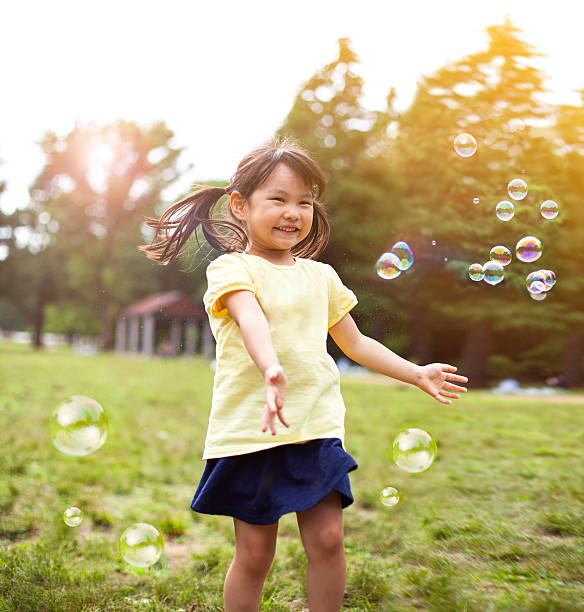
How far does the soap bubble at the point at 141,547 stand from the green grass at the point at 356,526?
93mm

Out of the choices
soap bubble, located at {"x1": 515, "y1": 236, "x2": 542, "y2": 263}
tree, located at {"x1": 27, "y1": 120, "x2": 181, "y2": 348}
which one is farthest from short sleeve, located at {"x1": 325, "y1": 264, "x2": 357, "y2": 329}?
tree, located at {"x1": 27, "y1": 120, "x2": 181, "y2": 348}

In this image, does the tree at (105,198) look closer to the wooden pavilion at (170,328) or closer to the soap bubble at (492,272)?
the wooden pavilion at (170,328)

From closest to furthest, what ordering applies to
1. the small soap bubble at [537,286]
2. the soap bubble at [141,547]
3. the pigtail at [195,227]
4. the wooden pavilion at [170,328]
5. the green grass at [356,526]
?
the pigtail at [195,227]
the green grass at [356,526]
the soap bubble at [141,547]
the small soap bubble at [537,286]
the wooden pavilion at [170,328]

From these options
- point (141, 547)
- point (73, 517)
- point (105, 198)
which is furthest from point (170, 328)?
point (141, 547)

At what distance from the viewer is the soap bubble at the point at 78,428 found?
2680 mm

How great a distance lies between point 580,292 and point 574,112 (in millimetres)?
3701

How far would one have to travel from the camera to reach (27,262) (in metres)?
32.7

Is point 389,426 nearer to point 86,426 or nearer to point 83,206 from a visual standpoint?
point 86,426

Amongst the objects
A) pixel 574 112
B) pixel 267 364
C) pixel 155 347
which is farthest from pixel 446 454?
pixel 155 347

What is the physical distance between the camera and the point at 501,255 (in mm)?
3225

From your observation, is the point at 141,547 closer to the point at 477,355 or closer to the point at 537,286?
the point at 537,286

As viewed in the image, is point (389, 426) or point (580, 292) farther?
point (580, 292)

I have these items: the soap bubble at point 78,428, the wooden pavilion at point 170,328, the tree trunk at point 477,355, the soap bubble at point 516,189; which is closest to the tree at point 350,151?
the tree trunk at point 477,355

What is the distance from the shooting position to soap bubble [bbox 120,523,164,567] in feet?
8.14
